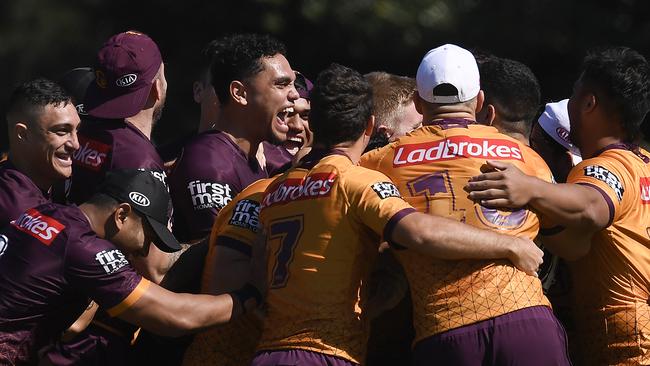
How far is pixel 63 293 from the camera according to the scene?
648cm

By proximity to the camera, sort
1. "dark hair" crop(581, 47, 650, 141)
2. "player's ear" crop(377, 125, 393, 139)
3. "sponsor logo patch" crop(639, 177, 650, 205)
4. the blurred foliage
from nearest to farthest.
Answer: "sponsor logo patch" crop(639, 177, 650, 205)
"dark hair" crop(581, 47, 650, 141)
"player's ear" crop(377, 125, 393, 139)
the blurred foliage

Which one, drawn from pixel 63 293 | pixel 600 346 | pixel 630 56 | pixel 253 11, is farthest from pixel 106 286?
pixel 253 11

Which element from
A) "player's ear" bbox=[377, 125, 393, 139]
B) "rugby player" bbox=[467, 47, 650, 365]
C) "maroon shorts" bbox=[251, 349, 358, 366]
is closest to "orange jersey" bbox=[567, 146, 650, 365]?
"rugby player" bbox=[467, 47, 650, 365]

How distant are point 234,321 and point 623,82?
2386 millimetres

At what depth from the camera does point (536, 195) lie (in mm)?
6293

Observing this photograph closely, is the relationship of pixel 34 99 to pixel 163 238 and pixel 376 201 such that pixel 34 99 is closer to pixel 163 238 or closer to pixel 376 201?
pixel 163 238

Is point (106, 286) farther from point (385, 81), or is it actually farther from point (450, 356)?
point (385, 81)

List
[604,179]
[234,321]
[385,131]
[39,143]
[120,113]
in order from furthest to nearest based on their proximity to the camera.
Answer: [385,131] → [120,113] → [39,143] → [234,321] → [604,179]

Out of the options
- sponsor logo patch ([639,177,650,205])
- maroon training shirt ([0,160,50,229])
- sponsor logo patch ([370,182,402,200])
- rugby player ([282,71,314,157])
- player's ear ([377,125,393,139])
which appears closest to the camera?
sponsor logo patch ([370,182,402,200])

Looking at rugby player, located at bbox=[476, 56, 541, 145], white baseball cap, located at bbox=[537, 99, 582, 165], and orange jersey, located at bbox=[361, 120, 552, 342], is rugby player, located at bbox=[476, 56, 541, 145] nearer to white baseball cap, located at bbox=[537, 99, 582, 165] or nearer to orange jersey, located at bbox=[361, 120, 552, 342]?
white baseball cap, located at bbox=[537, 99, 582, 165]

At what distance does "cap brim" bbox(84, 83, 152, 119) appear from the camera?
7.57m

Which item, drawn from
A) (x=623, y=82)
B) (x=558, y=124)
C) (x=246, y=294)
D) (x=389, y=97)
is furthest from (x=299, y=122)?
(x=623, y=82)

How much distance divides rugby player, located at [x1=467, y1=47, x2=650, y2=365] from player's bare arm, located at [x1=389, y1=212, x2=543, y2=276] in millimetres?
211

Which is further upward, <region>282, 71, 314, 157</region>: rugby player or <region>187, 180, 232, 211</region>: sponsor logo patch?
<region>282, 71, 314, 157</region>: rugby player
